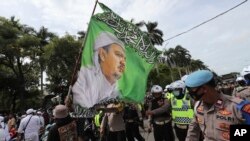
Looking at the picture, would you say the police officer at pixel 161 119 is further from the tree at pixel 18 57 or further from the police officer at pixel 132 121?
the tree at pixel 18 57

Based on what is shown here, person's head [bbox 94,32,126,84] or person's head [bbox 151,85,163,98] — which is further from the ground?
person's head [bbox 94,32,126,84]

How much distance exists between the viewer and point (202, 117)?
3998mm

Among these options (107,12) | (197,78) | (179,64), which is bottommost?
(197,78)

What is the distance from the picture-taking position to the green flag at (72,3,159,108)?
23.7 feet

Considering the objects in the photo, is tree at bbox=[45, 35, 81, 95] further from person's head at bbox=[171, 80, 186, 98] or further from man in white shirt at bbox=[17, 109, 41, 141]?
person's head at bbox=[171, 80, 186, 98]

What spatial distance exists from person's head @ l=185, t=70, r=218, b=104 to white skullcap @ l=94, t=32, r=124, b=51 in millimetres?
3799

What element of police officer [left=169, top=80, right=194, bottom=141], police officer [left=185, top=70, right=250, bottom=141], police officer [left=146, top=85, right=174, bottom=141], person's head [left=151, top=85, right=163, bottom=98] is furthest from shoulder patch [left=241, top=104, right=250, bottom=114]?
person's head [left=151, top=85, right=163, bottom=98]

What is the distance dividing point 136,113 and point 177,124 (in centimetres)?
463

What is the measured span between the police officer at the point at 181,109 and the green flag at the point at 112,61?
1.28 m

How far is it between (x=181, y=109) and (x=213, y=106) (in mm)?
5114

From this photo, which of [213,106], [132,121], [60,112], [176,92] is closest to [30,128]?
[132,121]

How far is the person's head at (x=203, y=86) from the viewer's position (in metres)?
3.77

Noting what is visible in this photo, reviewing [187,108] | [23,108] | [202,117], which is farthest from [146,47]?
[23,108]

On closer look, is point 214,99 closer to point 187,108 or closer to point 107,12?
point 107,12
